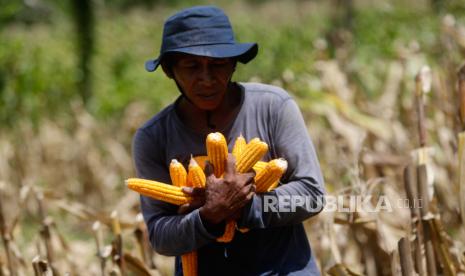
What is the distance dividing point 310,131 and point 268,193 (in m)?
2.92

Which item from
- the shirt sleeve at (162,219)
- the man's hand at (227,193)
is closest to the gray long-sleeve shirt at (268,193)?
the shirt sleeve at (162,219)

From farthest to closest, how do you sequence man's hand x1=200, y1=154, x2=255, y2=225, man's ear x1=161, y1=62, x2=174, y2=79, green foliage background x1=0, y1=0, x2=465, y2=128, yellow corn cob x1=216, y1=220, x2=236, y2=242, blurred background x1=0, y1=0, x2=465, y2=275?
green foliage background x1=0, y1=0, x2=465, y2=128 < blurred background x1=0, y1=0, x2=465, y2=275 < man's ear x1=161, y1=62, x2=174, y2=79 < yellow corn cob x1=216, y1=220, x2=236, y2=242 < man's hand x1=200, y1=154, x2=255, y2=225

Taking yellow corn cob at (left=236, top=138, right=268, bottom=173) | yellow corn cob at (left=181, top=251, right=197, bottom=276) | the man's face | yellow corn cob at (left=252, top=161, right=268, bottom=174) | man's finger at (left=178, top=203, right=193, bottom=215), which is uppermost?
the man's face

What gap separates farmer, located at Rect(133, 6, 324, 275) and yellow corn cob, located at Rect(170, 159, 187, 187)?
0.04 metres

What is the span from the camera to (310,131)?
198 inches

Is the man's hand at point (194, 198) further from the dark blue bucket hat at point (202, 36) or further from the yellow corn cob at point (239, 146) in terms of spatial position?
the dark blue bucket hat at point (202, 36)

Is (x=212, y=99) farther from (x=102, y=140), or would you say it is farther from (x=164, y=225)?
(x=102, y=140)

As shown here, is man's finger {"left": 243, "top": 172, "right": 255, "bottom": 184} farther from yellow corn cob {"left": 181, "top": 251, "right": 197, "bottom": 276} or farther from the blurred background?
the blurred background

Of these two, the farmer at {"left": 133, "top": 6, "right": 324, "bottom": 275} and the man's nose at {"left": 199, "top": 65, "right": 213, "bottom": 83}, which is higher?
the man's nose at {"left": 199, "top": 65, "right": 213, "bottom": 83}

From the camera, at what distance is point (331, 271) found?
285 centimetres

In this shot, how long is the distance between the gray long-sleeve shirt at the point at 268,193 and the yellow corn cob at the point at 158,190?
0.06 meters

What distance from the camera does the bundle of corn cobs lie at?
208 cm

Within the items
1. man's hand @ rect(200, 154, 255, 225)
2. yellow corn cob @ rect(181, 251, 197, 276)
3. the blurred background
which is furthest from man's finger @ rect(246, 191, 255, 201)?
the blurred background

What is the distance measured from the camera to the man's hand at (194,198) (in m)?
2.13
